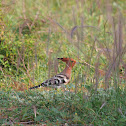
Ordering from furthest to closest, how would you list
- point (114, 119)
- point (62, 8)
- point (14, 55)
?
point (62, 8)
point (14, 55)
point (114, 119)

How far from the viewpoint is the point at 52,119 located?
2.61 metres

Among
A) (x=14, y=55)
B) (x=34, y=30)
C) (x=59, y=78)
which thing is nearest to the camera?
(x=59, y=78)

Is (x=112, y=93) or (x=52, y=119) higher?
(x=112, y=93)

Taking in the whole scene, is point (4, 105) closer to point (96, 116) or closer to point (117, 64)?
point (96, 116)

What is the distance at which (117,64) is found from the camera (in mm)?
2488

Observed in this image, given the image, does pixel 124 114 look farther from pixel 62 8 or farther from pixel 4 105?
pixel 62 8

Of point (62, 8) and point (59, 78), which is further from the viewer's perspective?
point (62, 8)

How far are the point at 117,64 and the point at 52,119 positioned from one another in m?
0.83

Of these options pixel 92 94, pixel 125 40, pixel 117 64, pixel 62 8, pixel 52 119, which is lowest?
pixel 52 119

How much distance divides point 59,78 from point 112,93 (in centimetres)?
161

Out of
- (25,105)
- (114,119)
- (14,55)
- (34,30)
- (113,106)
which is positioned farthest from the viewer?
(34,30)

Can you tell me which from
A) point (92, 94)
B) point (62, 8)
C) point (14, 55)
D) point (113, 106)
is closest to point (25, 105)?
point (92, 94)

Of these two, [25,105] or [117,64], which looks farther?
[25,105]

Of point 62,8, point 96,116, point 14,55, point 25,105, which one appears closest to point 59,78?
point 14,55
